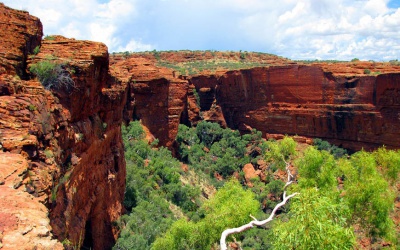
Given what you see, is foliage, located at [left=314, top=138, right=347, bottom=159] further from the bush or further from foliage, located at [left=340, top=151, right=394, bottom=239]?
the bush

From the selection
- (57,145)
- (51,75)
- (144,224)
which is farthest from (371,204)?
(51,75)

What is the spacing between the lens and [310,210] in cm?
797

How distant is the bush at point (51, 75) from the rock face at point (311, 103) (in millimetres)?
26177

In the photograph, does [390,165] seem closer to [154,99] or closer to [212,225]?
[212,225]

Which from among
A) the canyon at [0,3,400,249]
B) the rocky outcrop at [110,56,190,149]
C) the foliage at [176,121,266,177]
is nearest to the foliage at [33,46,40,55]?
the canyon at [0,3,400,249]

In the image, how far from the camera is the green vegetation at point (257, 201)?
845 centimetres

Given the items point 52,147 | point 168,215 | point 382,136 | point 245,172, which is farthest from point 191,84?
point 52,147

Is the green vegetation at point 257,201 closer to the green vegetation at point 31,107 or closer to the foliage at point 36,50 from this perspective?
the green vegetation at point 31,107

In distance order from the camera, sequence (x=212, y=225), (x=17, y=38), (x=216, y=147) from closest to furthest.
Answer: (x=17, y=38) → (x=212, y=225) → (x=216, y=147)

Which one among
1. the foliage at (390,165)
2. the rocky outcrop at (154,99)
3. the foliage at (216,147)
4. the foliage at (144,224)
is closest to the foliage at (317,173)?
the foliage at (390,165)

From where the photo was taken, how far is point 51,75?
9.82m

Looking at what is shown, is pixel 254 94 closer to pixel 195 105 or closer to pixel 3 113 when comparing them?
pixel 195 105

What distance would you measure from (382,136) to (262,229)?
15.4 metres

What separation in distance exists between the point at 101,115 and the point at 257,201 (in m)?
8.11
